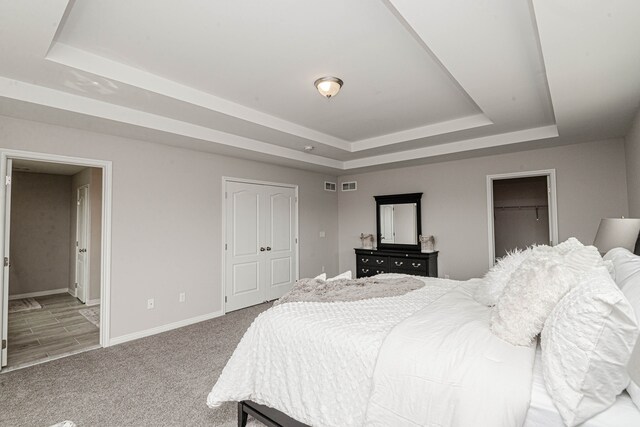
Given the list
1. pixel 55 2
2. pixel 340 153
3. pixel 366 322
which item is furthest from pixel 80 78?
pixel 340 153

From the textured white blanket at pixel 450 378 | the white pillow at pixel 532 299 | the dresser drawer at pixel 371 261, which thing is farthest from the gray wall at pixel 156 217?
the white pillow at pixel 532 299

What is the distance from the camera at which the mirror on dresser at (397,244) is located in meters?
5.37

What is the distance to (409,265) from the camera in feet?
17.8

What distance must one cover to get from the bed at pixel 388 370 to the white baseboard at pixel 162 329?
2.21 m

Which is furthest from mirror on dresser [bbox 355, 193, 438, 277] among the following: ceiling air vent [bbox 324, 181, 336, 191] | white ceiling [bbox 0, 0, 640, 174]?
white ceiling [bbox 0, 0, 640, 174]

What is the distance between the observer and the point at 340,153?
17.2 ft

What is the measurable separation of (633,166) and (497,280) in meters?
2.69

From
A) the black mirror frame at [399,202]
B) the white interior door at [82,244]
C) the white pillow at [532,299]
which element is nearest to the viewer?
the white pillow at [532,299]

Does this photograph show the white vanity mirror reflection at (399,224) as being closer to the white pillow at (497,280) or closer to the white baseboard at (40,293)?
the white pillow at (497,280)

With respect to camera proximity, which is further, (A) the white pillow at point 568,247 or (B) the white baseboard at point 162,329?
(B) the white baseboard at point 162,329

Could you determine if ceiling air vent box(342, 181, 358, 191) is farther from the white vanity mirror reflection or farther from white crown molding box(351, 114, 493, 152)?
white crown molding box(351, 114, 493, 152)

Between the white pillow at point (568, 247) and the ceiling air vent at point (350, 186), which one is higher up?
the ceiling air vent at point (350, 186)

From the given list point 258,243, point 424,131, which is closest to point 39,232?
point 258,243

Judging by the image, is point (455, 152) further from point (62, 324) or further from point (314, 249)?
point (62, 324)
